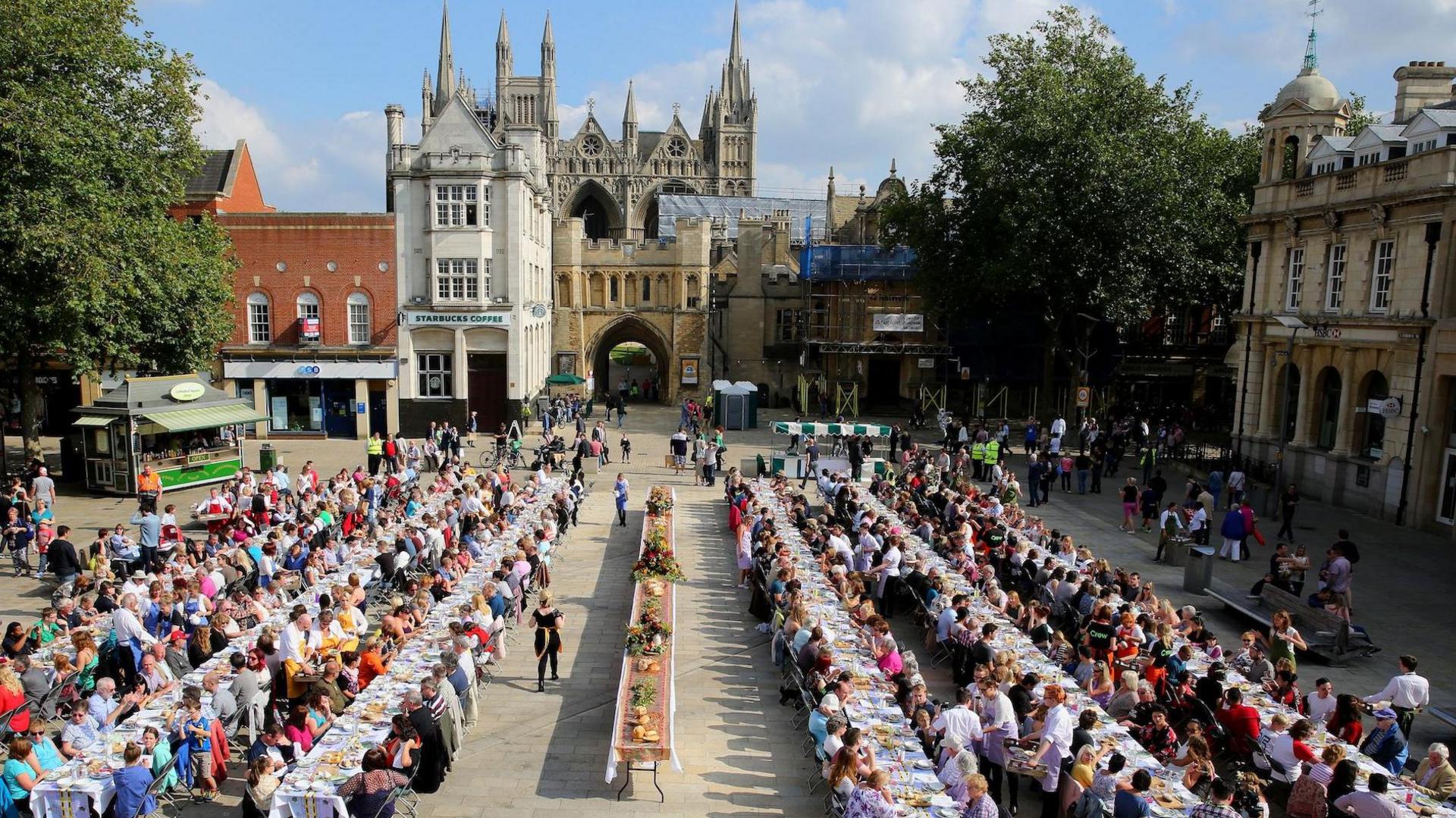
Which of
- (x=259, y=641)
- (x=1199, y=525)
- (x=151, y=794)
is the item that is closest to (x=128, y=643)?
(x=259, y=641)

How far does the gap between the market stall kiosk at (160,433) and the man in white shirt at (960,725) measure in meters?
22.6

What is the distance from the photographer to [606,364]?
54.7 metres

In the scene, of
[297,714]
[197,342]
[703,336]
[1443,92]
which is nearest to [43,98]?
[197,342]

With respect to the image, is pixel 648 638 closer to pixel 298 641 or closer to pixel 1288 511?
pixel 298 641

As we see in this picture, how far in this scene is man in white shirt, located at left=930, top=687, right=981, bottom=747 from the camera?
34.6ft

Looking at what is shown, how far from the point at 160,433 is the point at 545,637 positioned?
18886 millimetres

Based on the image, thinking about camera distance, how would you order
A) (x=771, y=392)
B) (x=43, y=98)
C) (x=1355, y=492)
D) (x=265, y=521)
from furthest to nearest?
(x=771, y=392) < (x=1355, y=492) < (x=43, y=98) < (x=265, y=521)

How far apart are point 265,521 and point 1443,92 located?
3472 centimetres

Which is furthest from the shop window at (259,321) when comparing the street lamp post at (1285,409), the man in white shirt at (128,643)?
the street lamp post at (1285,409)

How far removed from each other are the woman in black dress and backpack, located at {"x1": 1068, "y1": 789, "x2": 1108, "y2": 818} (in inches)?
286

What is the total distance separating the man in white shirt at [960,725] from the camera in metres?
10.5

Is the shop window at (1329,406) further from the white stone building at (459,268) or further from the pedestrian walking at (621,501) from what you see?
the white stone building at (459,268)

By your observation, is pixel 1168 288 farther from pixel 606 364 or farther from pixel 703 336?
pixel 606 364

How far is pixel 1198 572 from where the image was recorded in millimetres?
18547
